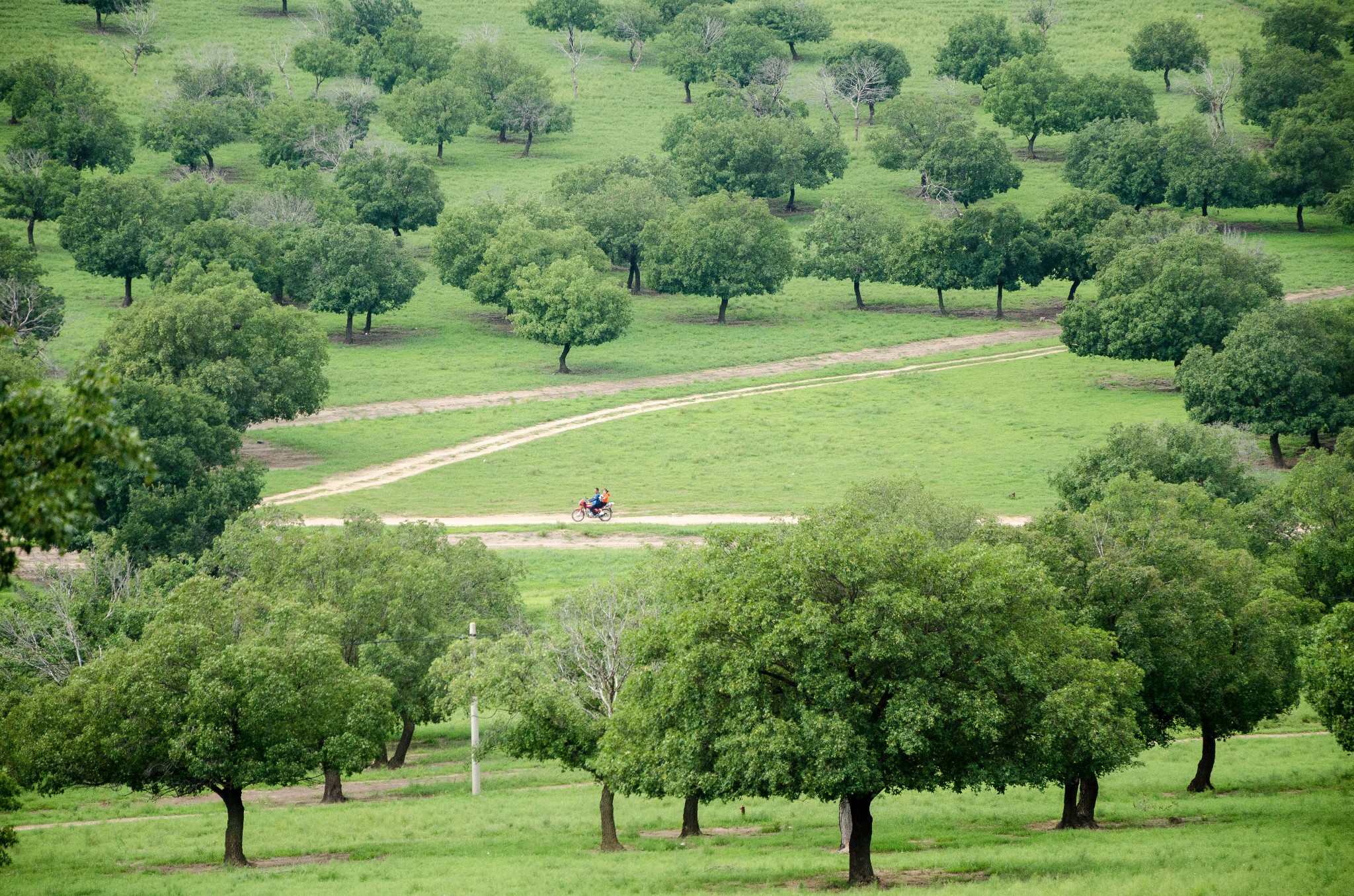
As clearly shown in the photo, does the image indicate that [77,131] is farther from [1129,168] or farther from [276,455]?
[1129,168]

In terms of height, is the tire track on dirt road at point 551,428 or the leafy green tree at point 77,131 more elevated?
the leafy green tree at point 77,131

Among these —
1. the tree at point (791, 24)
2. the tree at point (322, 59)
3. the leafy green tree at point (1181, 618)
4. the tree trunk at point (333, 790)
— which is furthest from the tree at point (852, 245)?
the tree trunk at point (333, 790)

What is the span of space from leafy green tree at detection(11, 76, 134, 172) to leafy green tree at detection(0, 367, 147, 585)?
100577mm

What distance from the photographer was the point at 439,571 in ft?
145

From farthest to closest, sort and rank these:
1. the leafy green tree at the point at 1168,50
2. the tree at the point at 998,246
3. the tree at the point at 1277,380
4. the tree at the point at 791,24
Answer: the tree at the point at 791,24
the leafy green tree at the point at 1168,50
the tree at the point at 998,246
the tree at the point at 1277,380

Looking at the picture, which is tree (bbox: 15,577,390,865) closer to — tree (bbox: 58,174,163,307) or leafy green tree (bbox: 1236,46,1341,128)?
tree (bbox: 58,174,163,307)

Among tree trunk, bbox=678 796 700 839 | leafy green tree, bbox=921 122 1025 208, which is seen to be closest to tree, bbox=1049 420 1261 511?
tree trunk, bbox=678 796 700 839

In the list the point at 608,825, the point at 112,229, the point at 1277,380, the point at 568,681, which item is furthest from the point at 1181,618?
the point at 112,229

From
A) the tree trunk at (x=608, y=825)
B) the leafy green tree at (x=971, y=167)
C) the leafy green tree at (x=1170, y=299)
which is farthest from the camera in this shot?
the leafy green tree at (x=971, y=167)

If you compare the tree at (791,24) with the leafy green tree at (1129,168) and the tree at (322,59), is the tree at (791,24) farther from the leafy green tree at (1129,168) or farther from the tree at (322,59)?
the tree at (322,59)

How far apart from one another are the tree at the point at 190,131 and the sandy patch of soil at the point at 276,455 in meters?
46.9

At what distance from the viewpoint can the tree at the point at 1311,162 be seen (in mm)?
104000

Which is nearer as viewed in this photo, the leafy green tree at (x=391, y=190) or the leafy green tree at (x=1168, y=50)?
the leafy green tree at (x=391, y=190)

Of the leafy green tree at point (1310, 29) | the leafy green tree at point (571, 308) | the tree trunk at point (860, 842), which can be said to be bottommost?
the tree trunk at point (860, 842)
